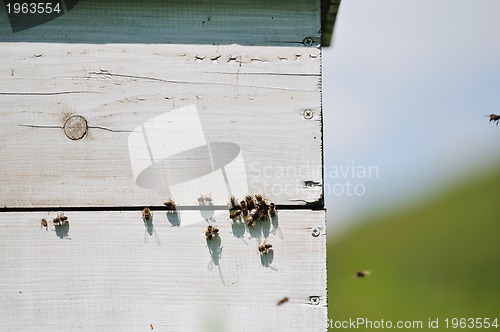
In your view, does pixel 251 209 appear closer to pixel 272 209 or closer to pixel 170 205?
pixel 272 209

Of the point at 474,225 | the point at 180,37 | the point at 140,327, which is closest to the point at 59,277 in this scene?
the point at 140,327

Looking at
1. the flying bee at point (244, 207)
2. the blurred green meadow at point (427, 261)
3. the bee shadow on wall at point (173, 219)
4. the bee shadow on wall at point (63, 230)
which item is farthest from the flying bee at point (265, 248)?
the blurred green meadow at point (427, 261)

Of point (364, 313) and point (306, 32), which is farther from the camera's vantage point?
point (364, 313)

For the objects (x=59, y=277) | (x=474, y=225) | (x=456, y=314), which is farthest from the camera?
(x=474, y=225)

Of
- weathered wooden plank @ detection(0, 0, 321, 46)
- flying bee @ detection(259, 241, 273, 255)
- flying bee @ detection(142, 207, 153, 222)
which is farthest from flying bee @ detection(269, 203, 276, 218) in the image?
weathered wooden plank @ detection(0, 0, 321, 46)

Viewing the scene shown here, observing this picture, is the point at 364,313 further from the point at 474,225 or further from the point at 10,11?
the point at 10,11

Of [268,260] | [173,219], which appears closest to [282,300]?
[268,260]

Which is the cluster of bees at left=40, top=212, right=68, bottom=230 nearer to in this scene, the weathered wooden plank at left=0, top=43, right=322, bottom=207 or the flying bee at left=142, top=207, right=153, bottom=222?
the weathered wooden plank at left=0, top=43, right=322, bottom=207
